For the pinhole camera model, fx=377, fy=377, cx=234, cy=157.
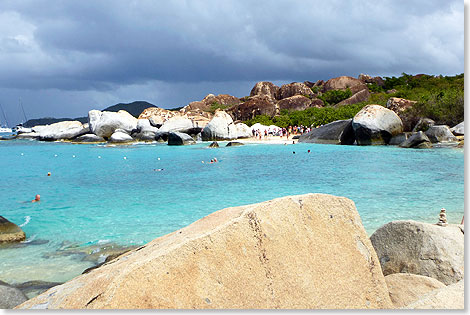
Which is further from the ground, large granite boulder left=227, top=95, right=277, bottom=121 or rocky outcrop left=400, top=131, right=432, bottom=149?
large granite boulder left=227, top=95, right=277, bottom=121

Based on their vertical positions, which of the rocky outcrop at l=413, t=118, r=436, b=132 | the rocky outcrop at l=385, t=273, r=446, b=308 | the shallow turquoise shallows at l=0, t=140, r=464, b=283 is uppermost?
the rocky outcrop at l=413, t=118, r=436, b=132

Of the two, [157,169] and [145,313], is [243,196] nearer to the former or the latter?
[157,169]

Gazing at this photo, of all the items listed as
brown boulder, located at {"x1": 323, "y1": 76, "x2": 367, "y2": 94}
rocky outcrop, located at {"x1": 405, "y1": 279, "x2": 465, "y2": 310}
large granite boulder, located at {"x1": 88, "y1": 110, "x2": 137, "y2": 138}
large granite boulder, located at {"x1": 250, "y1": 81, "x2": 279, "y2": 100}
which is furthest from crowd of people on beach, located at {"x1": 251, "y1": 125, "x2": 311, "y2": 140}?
rocky outcrop, located at {"x1": 405, "y1": 279, "x2": 465, "y2": 310}

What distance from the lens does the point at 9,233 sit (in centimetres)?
800

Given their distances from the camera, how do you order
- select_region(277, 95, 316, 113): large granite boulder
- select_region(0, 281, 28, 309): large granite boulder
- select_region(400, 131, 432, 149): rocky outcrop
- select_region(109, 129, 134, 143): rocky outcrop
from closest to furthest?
select_region(0, 281, 28, 309): large granite boulder, select_region(400, 131, 432, 149): rocky outcrop, select_region(109, 129, 134, 143): rocky outcrop, select_region(277, 95, 316, 113): large granite boulder

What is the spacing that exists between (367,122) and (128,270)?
1124 inches

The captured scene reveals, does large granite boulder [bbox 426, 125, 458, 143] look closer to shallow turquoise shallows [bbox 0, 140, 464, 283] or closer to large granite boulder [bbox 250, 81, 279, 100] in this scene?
shallow turquoise shallows [bbox 0, 140, 464, 283]

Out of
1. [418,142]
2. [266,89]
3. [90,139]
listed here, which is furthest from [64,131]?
[418,142]

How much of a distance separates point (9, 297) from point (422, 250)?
4.99 meters

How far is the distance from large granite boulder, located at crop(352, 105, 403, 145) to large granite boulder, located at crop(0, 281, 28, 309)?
27140 millimetres

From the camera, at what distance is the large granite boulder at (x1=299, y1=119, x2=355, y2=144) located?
102ft

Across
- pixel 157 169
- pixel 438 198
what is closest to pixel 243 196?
pixel 438 198

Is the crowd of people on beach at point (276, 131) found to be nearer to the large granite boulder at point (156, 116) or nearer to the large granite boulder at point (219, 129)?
the large granite boulder at point (219, 129)

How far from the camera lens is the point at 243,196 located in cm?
1240
